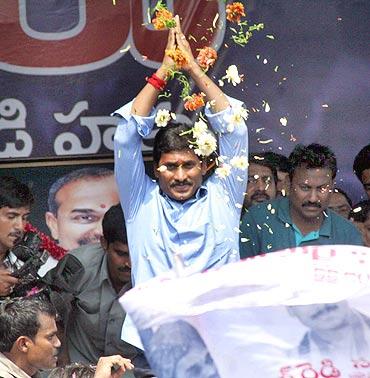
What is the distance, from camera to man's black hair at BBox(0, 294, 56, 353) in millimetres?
6098

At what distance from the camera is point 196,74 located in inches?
250

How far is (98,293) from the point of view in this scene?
737 cm

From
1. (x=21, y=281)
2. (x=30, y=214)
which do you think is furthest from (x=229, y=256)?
(x=30, y=214)

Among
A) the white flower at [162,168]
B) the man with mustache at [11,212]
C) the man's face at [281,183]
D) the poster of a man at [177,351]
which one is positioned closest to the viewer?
the poster of a man at [177,351]

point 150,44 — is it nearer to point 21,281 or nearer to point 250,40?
point 250,40

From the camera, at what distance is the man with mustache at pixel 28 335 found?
20.0 feet

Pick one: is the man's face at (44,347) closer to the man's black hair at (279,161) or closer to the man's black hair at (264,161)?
the man's black hair at (264,161)

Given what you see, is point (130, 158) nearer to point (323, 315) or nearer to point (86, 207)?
point (86, 207)

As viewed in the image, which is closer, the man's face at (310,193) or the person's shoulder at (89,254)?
the man's face at (310,193)

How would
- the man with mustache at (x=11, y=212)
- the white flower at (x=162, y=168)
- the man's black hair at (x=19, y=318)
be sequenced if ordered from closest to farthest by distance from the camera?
the man's black hair at (x=19, y=318) → the white flower at (x=162, y=168) → the man with mustache at (x=11, y=212)

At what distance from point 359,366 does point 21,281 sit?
3198 mm

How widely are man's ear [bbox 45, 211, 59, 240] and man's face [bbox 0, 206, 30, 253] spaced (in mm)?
520

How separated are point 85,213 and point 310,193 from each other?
58.4 inches

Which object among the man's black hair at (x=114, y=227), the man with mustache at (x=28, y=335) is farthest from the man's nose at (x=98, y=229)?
the man with mustache at (x=28, y=335)
